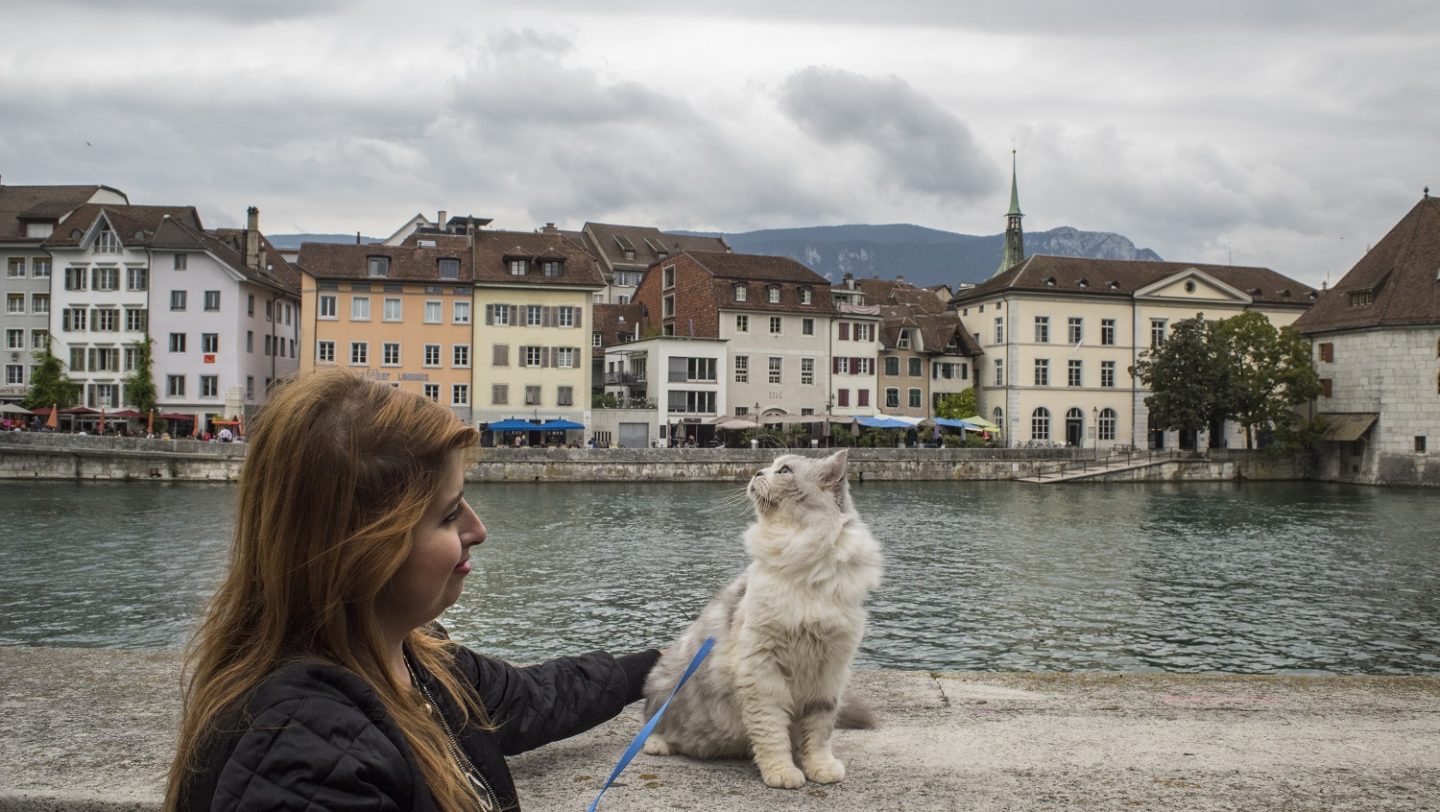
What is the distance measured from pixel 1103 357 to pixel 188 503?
54.1 m

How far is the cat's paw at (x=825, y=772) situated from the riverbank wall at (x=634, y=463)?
117 feet

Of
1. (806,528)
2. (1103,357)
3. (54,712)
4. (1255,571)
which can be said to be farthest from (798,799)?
(1103,357)

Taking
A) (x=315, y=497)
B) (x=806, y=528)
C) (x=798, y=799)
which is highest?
(x=315, y=497)

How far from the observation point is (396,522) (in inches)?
62.8

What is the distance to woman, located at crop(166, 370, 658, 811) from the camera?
145 centimetres

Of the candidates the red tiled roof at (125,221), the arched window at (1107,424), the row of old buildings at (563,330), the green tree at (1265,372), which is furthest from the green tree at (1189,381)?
the red tiled roof at (125,221)

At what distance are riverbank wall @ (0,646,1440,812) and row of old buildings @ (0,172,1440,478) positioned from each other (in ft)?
157

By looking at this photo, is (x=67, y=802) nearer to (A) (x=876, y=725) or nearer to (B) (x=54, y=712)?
(B) (x=54, y=712)

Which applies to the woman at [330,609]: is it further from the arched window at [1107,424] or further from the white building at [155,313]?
the arched window at [1107,424]

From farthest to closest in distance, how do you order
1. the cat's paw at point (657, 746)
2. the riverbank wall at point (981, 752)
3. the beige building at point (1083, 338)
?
the beige building at point (1083, 338), the cat's paw at point (657, 746), the riverbank wall at point (981, 752)

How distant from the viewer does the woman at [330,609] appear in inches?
57.0

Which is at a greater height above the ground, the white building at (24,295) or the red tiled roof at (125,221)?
the red tiled roof at (125,221)

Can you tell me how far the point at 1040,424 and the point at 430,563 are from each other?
7088cm

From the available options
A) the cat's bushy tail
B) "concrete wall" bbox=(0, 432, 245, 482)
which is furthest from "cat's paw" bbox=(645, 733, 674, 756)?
"concrete wall" bbox=(0, 432, 245, 482)
